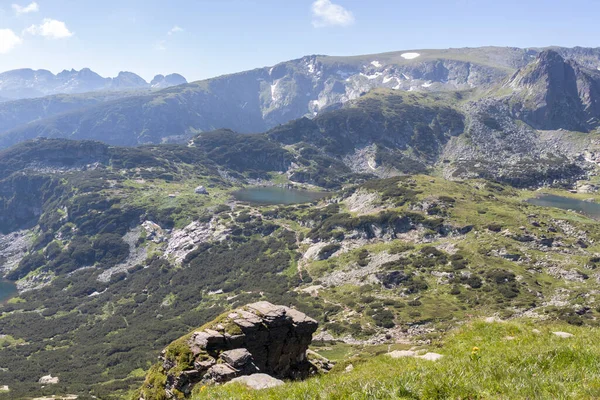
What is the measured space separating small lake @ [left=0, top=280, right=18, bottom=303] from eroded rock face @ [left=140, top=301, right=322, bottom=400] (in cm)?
19429

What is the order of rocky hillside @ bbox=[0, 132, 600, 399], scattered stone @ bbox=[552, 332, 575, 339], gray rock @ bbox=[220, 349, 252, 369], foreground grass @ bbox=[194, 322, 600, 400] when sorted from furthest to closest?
1. rocky hillside @ bbox=[0, 132, 600, 399]
2. gray rock @ bbox=[220, 349, 252, 369]
3. scattered stone @ bbox=[552, 332, 575, 339]
4. foreground grass @ bbox=[194, 322, 600, 400]

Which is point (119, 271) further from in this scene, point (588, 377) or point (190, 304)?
Result: point (588, 377)

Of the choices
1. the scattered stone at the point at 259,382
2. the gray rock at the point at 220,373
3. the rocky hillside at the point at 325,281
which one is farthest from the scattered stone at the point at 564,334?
the rocky hillside at the point at 325,281

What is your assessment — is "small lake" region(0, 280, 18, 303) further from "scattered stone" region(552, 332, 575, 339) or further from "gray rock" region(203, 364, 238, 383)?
"scattered stone" region(552, 332, 575, 339)

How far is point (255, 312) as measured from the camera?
29203 mm

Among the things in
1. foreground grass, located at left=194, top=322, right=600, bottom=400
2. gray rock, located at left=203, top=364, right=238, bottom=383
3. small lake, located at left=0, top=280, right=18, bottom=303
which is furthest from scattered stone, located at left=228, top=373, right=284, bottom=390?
small lake, located at left=0, top=280, right=18, bottom=303

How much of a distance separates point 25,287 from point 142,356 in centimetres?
12297

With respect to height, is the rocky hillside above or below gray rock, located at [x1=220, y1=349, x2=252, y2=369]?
below

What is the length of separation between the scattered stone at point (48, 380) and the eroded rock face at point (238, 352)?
9020 cm

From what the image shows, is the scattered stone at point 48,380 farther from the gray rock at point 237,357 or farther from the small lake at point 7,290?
the small lake at point 7,290

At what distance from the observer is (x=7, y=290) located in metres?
186

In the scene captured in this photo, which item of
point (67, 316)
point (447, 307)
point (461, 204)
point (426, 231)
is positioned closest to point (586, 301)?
point (447, 307)

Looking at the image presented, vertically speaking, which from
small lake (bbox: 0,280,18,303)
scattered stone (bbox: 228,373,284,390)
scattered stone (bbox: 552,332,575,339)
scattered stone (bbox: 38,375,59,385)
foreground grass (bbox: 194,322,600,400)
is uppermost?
foreground grass (bbox: 194,322,600,400)

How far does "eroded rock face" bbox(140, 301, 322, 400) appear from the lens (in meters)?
23.6
